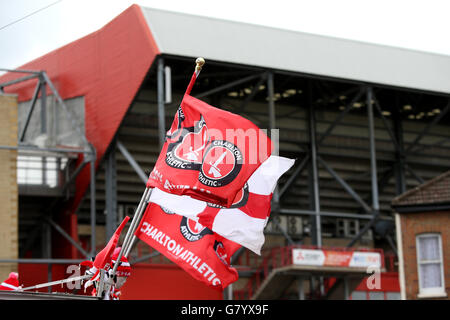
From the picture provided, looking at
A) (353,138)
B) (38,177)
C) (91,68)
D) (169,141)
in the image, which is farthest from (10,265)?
(169,141)

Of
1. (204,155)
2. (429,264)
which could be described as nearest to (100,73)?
(429,264)

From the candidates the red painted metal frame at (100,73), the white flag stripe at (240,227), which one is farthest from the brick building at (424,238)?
the white flag stripe at (240,227)

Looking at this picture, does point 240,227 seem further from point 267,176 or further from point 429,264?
point 429,264

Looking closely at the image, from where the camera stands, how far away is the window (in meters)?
31.3

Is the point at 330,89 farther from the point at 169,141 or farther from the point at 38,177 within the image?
the point at 169,141

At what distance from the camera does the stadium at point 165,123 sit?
38000 millimetres

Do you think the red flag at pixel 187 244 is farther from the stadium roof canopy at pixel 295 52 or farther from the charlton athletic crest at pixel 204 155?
the stadium roof canopy at pixel 295 52

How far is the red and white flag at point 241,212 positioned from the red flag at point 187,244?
0.21 metres

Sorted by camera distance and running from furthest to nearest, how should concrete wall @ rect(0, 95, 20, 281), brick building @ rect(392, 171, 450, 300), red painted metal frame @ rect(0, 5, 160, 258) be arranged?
1. red painted metal frame @ rect(0, 5, 160, 258)
2. concrete wall @ rect(0, 95, 20, 281)
3. brick building @ rect(392, 171, 450, 300)

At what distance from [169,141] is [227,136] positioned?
35.9 inches

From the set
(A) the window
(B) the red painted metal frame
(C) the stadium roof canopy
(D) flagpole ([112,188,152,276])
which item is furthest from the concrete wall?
(D) flagpole ([112,188,152,276])

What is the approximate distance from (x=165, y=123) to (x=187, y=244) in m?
29.9

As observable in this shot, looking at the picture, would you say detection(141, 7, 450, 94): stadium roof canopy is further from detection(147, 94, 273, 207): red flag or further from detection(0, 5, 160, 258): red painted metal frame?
detection(147, 94, 273, 207): red flag
